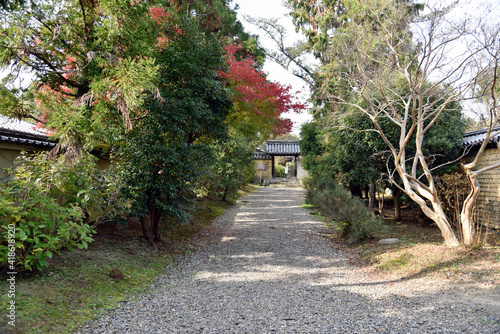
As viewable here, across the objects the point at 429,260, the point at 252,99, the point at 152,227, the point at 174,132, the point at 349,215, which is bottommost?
the point at 429,260

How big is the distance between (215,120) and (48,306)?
5.08 metres

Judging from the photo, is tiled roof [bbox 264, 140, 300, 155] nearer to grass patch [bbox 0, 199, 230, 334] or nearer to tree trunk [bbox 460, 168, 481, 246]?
grass patch [bbox 0, 199, 230, 334]

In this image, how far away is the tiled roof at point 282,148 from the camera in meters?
32.4

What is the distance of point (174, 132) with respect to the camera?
21.0 ft

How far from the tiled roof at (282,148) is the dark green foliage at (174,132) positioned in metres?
25.2

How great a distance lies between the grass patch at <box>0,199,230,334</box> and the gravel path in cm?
27

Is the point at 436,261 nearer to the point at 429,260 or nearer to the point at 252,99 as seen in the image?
the point at 429,260

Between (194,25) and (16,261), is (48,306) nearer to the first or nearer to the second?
(16,261)

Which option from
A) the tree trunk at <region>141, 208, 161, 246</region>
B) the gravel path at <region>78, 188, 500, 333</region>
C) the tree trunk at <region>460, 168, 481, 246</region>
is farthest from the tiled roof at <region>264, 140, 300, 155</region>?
the tree trunk at <region>460, 168, 481, 246</region>

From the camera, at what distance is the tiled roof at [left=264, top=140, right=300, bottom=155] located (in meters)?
32.4

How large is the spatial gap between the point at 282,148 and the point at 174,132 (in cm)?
2741

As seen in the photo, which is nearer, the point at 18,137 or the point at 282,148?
the point at 18,137

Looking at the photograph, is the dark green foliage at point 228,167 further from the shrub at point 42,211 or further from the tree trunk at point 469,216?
the tree trunk at point 469,216

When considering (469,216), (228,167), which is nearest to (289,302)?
(469,216)
